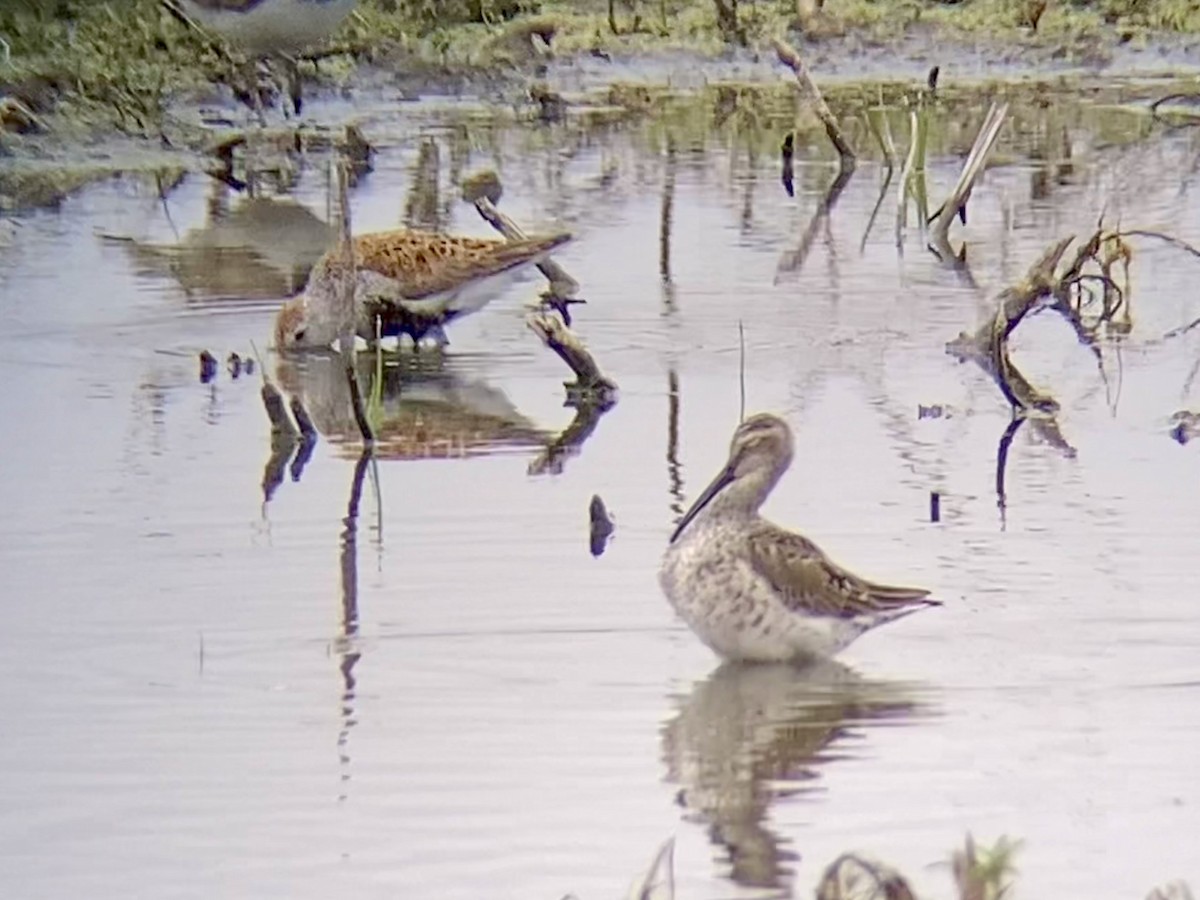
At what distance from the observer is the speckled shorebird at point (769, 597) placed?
6.71 meters

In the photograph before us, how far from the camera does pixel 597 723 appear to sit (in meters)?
6.24

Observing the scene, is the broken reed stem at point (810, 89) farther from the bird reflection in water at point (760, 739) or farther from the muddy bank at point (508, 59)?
the bird reflection in water at point (760, 739)

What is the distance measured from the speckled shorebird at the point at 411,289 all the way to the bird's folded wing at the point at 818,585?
3.41 metres

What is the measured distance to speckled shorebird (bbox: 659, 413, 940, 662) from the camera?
22.0ft

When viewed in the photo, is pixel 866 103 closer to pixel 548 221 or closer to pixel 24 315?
pixel 548 221

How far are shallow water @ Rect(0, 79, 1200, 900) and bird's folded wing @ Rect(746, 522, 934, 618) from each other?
0.13 meters

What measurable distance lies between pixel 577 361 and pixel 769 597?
2.60m

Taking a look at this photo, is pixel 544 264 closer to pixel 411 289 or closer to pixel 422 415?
pixel 411 289

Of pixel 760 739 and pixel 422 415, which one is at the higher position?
pixel 422 415

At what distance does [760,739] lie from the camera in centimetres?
621

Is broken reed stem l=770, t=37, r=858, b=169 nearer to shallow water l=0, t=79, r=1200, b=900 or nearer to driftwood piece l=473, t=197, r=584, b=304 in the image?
shallow water l=0, t=79, r=1200, b=900

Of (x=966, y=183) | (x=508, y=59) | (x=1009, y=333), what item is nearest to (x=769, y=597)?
(x=1009, y=333)

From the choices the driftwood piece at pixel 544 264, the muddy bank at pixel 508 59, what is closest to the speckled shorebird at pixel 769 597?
the driftwood piece at pixel 544 264

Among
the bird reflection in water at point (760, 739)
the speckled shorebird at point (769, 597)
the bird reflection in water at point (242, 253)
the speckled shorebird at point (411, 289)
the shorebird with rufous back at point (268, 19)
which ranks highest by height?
the shorebird with rufous back at point (268, 19)
